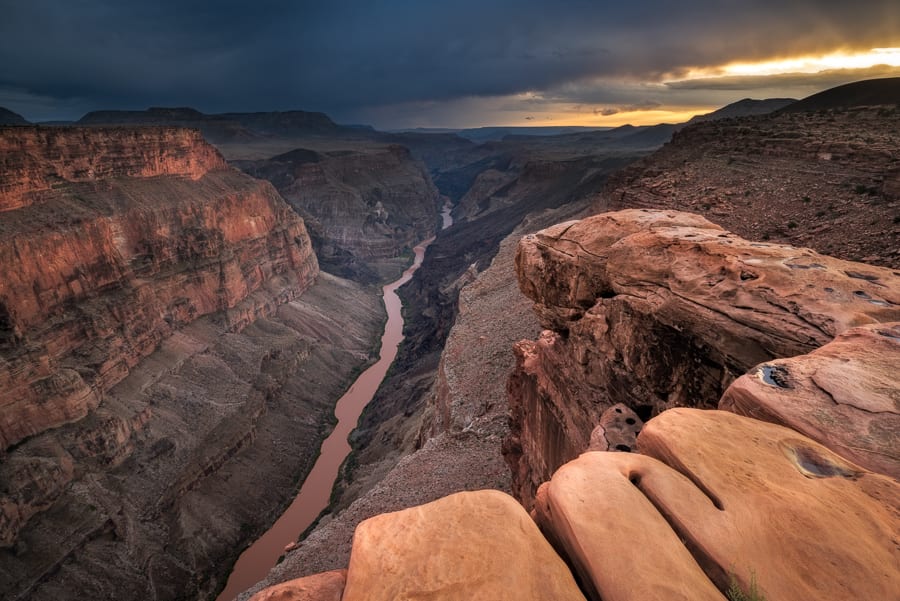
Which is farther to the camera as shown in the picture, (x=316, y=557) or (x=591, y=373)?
(x=316, y=557)

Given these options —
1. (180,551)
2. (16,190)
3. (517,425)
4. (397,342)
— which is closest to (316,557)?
(517,425)

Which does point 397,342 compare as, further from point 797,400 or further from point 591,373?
point 797,400

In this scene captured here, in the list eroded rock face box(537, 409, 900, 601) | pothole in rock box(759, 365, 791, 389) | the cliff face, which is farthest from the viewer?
the cliff face

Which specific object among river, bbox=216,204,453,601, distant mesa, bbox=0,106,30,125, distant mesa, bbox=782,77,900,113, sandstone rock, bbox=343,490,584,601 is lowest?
river, bbox=216,204,453,601

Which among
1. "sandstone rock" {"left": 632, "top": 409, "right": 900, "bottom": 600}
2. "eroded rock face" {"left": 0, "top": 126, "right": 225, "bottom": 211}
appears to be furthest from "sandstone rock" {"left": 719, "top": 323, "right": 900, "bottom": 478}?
"eroded rock face" {"left": 0, "top": 126, "right": 225, "bottom": 211}

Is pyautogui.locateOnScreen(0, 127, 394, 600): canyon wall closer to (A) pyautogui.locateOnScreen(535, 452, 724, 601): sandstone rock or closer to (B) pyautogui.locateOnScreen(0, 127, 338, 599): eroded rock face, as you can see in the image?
(B) pyautogui.locateOnScreen(0, 127, 338, 599): eroded rock face

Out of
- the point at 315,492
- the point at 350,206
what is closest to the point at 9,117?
the point at 350,206

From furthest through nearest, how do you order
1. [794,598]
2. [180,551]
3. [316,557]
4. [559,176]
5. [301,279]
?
1. [559,176]
2. [301,279]
3. [180,551]
4. [316,557]
5. [794,598]
